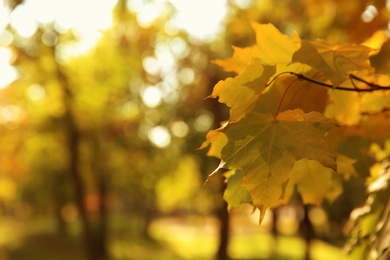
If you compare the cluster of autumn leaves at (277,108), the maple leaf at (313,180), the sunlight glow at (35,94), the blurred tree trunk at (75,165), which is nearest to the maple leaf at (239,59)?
the cluster of autumn leaves at (277,108)

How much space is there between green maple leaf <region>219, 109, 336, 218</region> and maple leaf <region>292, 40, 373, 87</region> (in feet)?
0.36

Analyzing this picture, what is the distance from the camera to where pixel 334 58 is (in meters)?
1.04

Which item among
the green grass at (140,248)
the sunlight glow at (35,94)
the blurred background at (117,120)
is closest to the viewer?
the blurred background at (117,120)

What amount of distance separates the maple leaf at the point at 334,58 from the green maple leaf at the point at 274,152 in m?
0.11

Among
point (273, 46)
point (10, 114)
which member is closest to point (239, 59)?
point (273, 46)

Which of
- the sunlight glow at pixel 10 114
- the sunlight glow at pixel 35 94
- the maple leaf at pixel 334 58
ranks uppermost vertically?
the maple leaf at pixel 334 58

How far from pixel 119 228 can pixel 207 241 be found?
5.23 metres

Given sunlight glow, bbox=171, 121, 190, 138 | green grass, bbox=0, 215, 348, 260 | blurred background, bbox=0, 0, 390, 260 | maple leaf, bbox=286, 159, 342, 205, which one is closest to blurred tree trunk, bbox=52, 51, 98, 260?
blurred background, bbox=0, 0, 390, 260

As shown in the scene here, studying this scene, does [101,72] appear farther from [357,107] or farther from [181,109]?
[357,107]

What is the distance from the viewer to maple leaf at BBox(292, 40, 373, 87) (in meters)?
1.01

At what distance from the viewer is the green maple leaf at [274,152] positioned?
93cm

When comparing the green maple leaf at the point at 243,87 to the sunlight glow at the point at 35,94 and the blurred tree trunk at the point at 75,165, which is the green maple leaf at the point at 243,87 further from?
the sunlight glow at the point at 35,94

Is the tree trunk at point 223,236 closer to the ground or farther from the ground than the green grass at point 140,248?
farther from the ground

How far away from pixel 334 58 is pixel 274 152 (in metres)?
0.26
